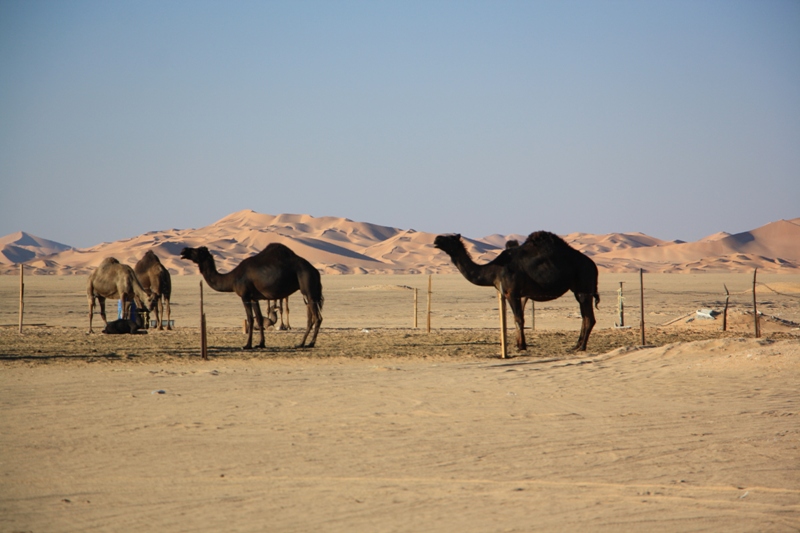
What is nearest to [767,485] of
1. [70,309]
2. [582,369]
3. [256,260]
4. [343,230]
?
[582,369]

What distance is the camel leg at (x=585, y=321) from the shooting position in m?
18.3

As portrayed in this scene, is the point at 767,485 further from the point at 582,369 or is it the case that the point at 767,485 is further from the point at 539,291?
the point at 539,291

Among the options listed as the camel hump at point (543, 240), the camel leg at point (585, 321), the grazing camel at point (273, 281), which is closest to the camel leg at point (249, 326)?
the grazing camel at point (273, 281)

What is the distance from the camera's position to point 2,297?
162 feet

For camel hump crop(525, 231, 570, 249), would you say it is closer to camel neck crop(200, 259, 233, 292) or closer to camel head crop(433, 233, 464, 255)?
camel head crop(433, 233, 464, 255)

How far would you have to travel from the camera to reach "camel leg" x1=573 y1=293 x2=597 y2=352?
59.9ft

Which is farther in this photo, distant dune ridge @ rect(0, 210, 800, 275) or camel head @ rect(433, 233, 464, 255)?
Answer: distant dune ridge @ rect(0, 210, 800, 275)

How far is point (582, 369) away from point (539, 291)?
4153 mm

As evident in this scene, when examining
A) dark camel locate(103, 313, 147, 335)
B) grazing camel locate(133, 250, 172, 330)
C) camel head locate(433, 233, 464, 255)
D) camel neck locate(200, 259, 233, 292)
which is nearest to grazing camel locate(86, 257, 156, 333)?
grazing camel locate(133, 250, 172, 330)

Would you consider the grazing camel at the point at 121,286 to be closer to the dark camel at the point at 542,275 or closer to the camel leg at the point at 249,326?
the camel leg at the point at 249,326

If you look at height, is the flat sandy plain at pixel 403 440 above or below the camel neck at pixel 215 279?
below

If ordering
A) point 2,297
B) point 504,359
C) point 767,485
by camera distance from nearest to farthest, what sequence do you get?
point 767,485, point 504,359, point 2,297

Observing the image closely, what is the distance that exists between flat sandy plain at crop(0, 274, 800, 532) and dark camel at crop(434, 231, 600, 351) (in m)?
1.56

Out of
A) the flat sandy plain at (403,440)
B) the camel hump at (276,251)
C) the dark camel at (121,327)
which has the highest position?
the camel hump at (276,251)
